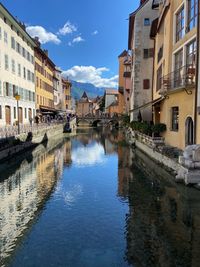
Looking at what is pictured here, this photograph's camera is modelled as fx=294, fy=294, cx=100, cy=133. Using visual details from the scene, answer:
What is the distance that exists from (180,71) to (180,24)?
3832mm

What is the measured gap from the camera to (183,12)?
69.1 feet

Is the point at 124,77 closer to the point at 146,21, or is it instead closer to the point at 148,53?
the point at 148,53

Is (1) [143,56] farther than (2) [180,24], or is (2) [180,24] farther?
(1) [143,56]

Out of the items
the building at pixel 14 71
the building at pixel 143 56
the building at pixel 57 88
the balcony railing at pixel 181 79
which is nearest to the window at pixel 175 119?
the balcony railing at pixel 181 79

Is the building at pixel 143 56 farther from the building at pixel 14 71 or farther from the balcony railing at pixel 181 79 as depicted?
the balcony railing at pixel 181 79

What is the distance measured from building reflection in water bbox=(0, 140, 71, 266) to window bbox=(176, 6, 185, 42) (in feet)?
43.5

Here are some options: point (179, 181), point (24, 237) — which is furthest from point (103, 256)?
point (179, 181)

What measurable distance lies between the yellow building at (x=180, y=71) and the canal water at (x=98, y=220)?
11.7ft

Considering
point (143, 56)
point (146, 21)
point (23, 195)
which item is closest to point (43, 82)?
point (143, 56)

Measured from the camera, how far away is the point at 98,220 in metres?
11.1

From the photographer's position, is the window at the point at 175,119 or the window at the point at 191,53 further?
the window at the point at 175,119

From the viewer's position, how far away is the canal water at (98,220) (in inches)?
324

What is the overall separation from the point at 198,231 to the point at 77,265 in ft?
14.3

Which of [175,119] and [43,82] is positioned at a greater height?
[43,82]
